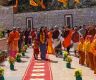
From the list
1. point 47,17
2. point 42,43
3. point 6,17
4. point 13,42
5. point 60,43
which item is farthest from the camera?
point 6,17

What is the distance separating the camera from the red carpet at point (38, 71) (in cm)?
1664

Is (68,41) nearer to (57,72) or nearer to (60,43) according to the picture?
(60,43)

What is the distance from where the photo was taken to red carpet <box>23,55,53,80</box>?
16641mm

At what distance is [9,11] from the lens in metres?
55.2

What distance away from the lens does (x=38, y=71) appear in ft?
61.1

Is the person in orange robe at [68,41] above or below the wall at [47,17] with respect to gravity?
below

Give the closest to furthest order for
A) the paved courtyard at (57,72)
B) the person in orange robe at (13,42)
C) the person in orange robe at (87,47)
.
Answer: the paved courtyard at (57,72) → the person in orange robe at (87,47) → the person in orange robe at (13,42)

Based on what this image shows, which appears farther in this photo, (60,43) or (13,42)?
(60,43)

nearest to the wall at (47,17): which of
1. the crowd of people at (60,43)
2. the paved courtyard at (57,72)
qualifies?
the crowd of people at (60,43)

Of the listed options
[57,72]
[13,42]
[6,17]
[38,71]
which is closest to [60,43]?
[13,42]

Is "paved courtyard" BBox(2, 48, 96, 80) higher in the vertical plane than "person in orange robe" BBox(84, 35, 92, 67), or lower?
lower

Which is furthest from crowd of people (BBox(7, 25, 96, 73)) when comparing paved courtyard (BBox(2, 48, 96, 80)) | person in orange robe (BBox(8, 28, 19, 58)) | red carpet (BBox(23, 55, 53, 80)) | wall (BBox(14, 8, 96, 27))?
wall (BBox(14, 8, 96, 27))

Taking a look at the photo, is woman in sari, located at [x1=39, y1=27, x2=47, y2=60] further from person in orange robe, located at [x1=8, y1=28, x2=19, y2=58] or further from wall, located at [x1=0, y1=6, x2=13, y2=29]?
wall, located at [x1=0, y1=6, x2=13, y2=29]

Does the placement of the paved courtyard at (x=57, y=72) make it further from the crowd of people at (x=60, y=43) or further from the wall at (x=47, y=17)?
the wall at (x=47, y=17)
